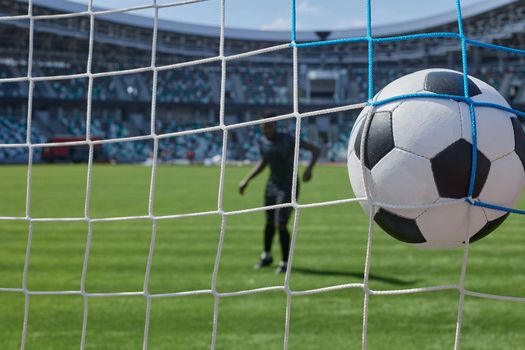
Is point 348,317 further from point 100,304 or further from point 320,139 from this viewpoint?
point 320,139

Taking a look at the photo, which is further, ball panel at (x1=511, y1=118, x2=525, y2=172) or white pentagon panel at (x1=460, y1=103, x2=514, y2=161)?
ball panel at (x1=511, y1=118, x2=525, y2=172)

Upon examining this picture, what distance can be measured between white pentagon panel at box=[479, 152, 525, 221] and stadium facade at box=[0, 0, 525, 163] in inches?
1234

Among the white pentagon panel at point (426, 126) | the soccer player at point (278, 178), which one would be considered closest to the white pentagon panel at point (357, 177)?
the white pentagon panel at point (426, 126)

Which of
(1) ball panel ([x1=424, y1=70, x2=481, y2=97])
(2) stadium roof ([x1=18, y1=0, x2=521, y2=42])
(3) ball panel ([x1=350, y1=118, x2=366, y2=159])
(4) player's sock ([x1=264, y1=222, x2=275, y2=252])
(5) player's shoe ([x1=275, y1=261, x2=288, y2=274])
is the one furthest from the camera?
(2) stadium roof ([x1=18, y1=0, x2=521, y2=42])

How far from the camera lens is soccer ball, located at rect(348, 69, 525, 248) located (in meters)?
1.93

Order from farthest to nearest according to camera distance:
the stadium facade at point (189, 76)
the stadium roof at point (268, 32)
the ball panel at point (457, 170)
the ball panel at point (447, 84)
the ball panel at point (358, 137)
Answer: the stadium facade at point (189, 76) → the stadium roof at point (268, 32) → the ball panel at point (358, 137) → the ball panel at point (447, 84) → the ball panel at point (457, 170)

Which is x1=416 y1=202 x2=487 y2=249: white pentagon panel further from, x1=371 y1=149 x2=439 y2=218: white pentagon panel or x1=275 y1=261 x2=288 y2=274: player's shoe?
x1=275 y1=261 x2=288 y2=274: player's shoe

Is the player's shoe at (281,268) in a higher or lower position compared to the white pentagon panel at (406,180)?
lower

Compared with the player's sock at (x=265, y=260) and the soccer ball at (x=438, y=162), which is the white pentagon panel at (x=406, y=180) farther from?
the player's sock at (x=265, y=260)

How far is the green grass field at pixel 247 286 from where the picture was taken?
3328 millimetres

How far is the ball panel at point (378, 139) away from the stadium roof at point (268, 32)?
33487 mm

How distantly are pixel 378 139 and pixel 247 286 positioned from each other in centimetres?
276

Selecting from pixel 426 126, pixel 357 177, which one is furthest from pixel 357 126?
pixel 426 126

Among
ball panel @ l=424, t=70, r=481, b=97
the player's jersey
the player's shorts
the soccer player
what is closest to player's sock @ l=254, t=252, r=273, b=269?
the soccer player
